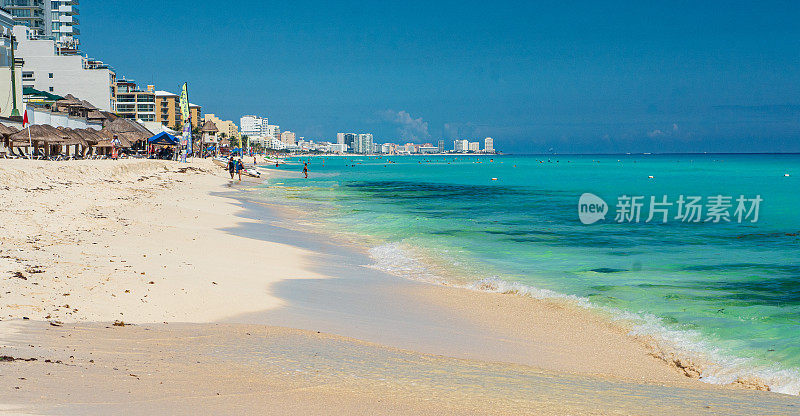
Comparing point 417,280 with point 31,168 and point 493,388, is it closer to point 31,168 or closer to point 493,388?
point 493,388

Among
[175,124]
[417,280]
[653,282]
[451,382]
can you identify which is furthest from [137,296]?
[175,124]

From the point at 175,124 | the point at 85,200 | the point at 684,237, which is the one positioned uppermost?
the point at 175,124

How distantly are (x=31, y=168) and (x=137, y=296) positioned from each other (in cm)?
2471

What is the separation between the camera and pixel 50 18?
12275 cm

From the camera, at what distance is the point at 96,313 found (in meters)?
7.72

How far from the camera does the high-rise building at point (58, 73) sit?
90062 mm

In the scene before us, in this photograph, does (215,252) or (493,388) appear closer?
(493,388)

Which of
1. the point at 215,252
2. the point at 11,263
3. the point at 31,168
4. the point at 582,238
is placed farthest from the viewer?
the point at 31,168

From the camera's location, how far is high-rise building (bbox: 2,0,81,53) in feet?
386

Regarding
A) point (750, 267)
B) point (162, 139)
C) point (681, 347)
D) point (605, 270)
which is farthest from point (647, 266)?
point (162, 139)

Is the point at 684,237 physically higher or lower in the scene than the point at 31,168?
lower

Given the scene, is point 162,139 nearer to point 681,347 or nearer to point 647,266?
point 647,266

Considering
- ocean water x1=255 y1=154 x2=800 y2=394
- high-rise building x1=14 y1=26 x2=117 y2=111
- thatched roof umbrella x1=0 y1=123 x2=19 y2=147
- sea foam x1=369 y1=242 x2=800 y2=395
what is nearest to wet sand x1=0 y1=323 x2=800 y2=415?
sea foam x1=369 y1=242 x2=800 y2=395

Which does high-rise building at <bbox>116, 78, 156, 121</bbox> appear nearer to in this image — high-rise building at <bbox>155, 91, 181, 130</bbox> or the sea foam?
high-rise building at <bbox>155, 91, 181, 130</bbox>
